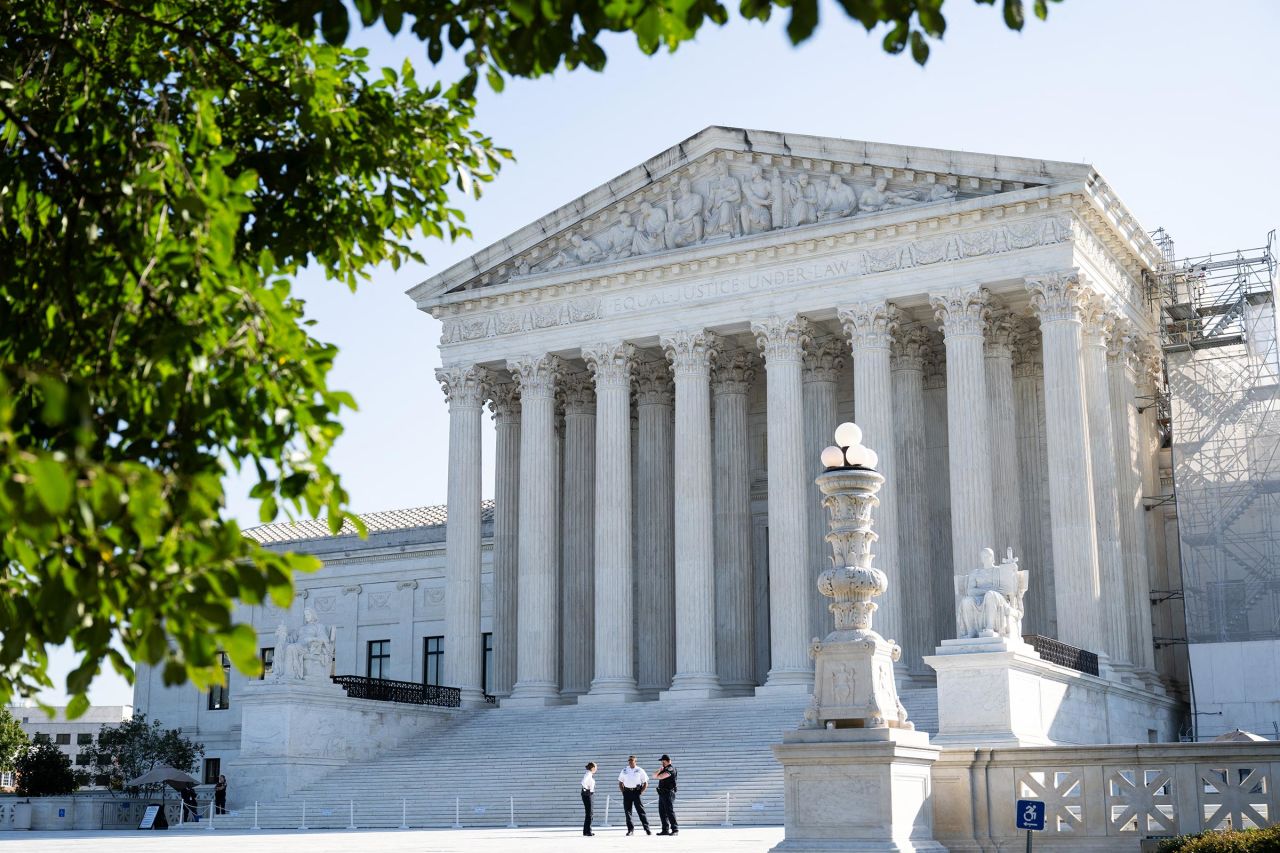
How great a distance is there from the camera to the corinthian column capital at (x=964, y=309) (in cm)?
3981

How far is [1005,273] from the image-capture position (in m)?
39.5

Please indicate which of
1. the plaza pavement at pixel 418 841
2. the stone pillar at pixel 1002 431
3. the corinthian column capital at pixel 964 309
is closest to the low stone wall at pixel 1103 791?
the plaza pavement at pixel 418 841

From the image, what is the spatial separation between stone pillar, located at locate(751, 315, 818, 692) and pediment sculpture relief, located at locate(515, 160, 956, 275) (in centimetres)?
308

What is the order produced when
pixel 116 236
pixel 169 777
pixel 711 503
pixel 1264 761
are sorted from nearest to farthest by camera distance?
pixel 116 236 → pixel 1264 761 → pixel 711 503 → pixel 169 777

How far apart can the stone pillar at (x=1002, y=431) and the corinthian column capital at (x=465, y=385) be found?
1562 centimetres

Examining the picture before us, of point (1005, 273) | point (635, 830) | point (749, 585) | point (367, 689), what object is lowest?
point (635, 830)

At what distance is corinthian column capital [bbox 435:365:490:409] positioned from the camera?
4750 cm

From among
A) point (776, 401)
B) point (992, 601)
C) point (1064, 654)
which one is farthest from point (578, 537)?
point (992, 601)

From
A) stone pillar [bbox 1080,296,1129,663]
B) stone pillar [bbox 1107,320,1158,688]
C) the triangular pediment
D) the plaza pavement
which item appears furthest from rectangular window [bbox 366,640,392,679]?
stone pillar [bbox 1080,296,1129,663]

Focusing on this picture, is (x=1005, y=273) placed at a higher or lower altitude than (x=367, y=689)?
higher

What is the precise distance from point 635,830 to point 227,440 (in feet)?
77.5

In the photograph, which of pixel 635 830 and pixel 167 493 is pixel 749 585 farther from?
pixel 167 493

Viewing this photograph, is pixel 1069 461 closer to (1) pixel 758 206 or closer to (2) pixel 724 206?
(1) pixel 758 206

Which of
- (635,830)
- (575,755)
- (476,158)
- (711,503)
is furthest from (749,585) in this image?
(476,158)
